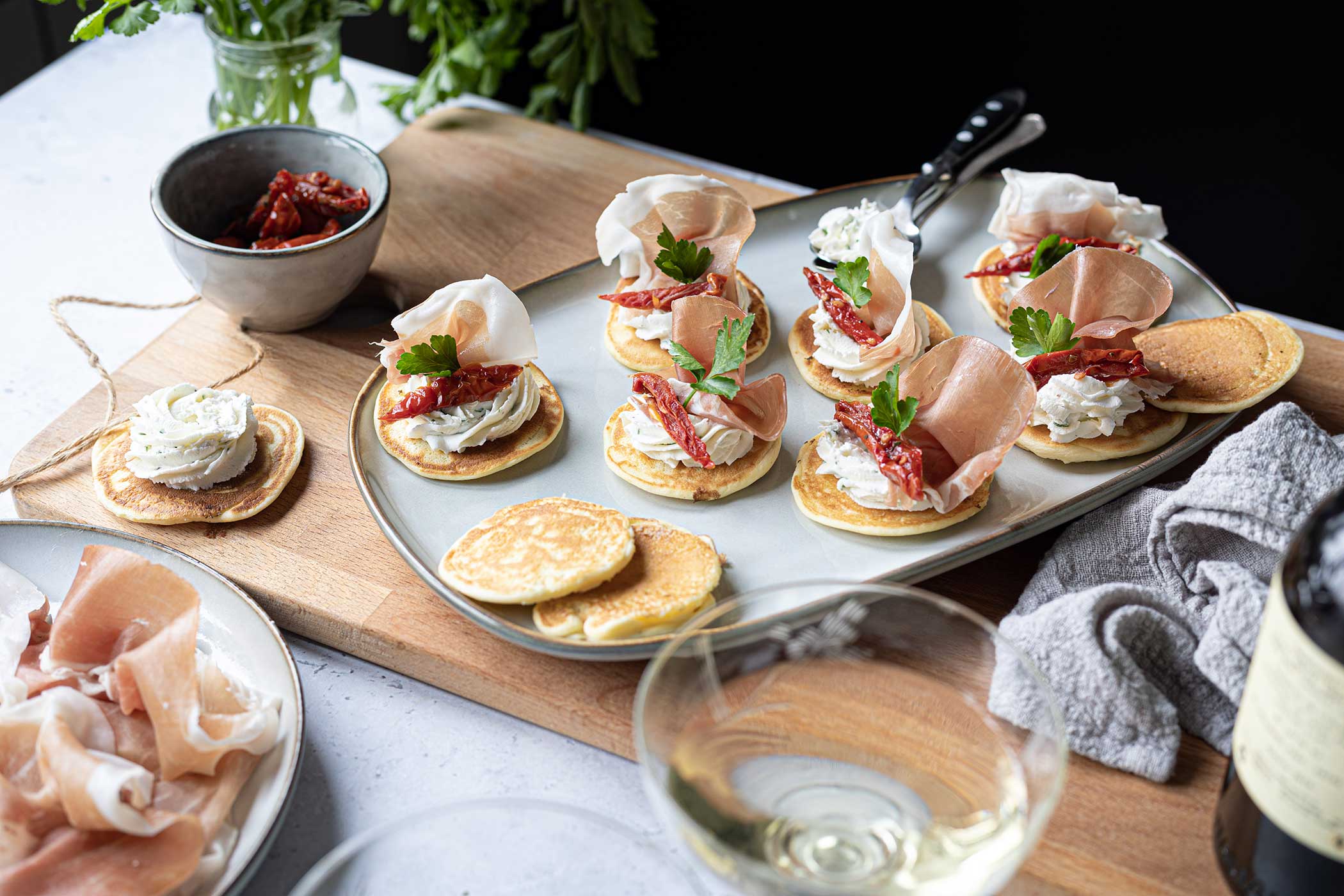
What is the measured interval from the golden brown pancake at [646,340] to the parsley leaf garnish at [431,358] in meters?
0.31

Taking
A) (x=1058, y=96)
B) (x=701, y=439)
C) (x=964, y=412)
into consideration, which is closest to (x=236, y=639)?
(x=701, y=439)

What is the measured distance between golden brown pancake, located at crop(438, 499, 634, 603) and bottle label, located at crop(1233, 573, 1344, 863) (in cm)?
73

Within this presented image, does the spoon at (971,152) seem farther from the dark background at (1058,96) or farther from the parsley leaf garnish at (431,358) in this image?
the parsley leaf garnish at (431,358)

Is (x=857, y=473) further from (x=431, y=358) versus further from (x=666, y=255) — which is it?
(x=431, y=358)

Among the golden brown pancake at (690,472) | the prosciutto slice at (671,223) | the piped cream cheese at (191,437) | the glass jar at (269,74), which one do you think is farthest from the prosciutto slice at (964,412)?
the glass jar at (269,74)

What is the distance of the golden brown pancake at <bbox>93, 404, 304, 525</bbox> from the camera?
169 cm

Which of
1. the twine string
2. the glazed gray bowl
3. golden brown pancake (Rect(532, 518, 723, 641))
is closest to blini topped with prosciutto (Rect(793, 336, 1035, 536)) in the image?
golden brown pancake (Rect(532, 518, 723, 641))

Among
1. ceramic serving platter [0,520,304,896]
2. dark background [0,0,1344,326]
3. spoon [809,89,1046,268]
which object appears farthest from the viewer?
dark background [0,0,1344,326]

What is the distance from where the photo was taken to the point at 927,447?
1.66 metres

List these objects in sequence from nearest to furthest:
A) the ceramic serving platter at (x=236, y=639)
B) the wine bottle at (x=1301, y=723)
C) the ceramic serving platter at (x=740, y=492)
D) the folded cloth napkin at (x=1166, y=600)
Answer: the wine bottle at (x=1301, y=723), the ceramic serving platter at (x=236, y=639), the folded cloth napkin at (x=1166, y=600), the ceramic serving platter at (x=740, y=492)

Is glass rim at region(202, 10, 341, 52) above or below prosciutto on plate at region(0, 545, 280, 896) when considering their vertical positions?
above

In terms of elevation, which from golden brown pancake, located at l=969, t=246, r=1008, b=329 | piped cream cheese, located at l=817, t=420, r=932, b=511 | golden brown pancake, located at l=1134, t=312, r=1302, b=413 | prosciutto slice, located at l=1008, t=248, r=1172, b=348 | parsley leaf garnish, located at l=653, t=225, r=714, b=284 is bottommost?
piped cream cheese, located at l=817, t=420, r=932, b=511

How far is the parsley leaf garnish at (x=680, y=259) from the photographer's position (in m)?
1.91

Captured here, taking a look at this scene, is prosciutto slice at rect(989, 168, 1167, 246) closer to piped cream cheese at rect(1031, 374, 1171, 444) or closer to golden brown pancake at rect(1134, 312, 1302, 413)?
golden brown pancake at rect(1134, 312, 1302, 413)
